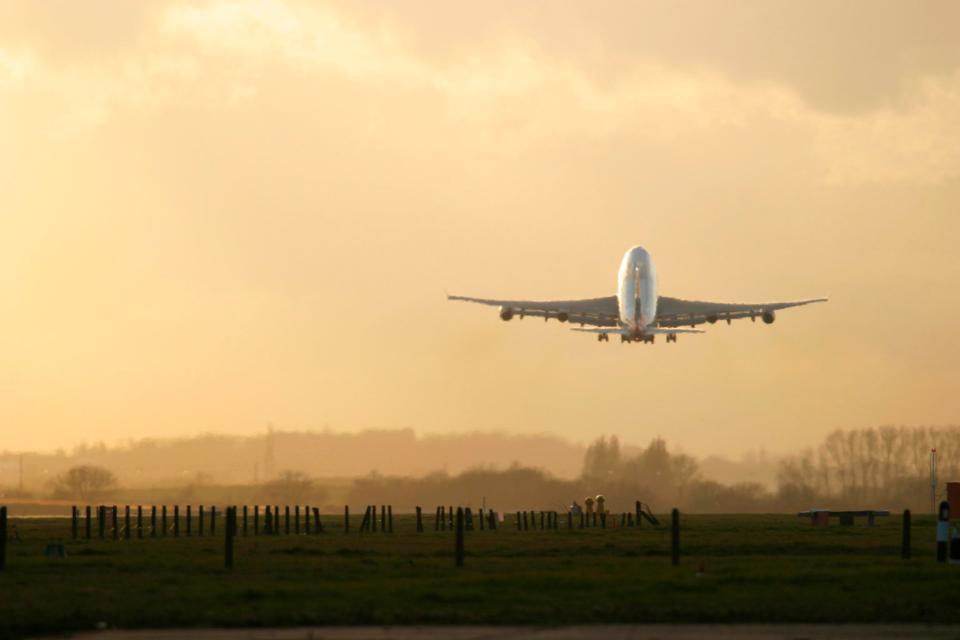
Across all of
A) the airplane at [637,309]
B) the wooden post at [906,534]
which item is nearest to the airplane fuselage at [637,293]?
the airplane at [637,309]

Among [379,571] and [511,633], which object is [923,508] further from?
[511,633]

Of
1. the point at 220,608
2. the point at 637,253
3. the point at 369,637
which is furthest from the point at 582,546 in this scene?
the point at 637,253

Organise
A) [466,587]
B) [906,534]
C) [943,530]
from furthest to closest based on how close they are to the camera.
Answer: [906,534]
[943,530]
[466,587]

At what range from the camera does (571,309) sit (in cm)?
12562

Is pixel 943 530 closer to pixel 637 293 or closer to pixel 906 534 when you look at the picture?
pixel 906 534

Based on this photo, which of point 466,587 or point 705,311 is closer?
point 466,587

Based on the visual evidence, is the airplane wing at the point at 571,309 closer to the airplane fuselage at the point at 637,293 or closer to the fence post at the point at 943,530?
the airplane fuselage at the point at 637,293

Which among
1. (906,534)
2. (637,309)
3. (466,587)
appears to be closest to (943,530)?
(906,534)

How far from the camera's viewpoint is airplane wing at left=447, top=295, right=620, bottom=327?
122500 millimetres

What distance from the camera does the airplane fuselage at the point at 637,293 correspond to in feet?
390

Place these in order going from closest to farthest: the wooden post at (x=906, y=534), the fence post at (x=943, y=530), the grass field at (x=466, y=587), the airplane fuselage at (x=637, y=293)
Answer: the grass field at (x=466, y=587) < the fence post at (x=943, y=530) < the wooden post at (x=906, y=534) < the airplane fuselage at (x=637, y=293)

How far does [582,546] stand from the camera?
60.3 meters

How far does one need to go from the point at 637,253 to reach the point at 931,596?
332 feet

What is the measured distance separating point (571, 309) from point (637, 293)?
5918 mm
